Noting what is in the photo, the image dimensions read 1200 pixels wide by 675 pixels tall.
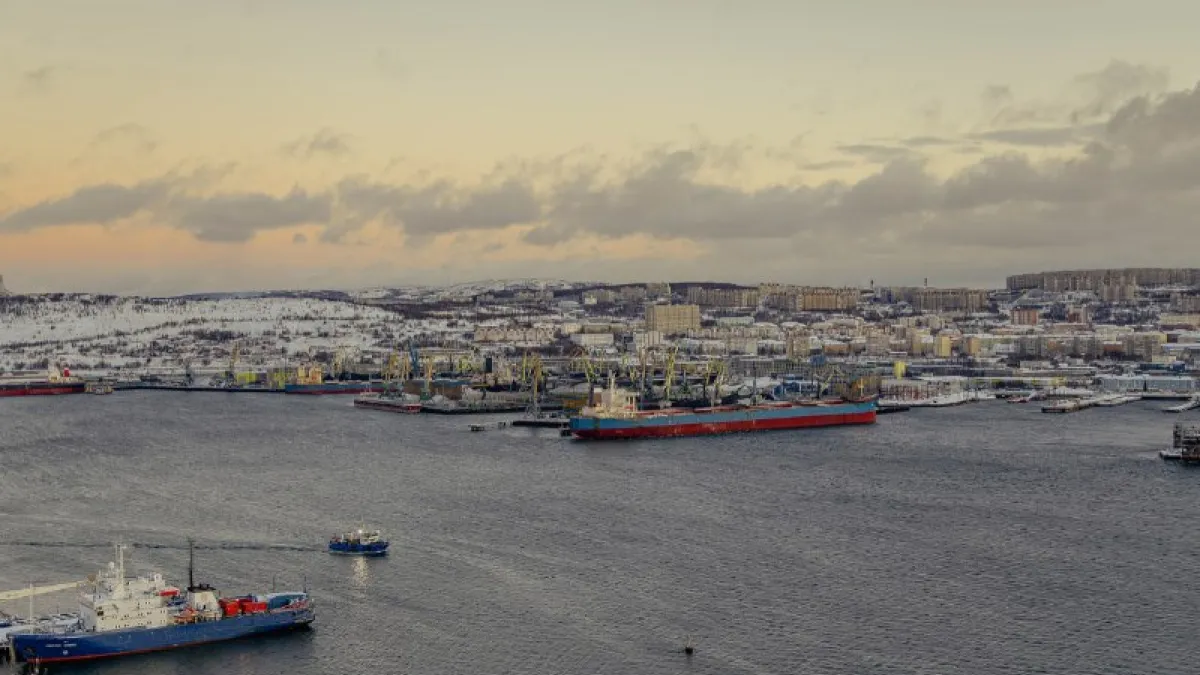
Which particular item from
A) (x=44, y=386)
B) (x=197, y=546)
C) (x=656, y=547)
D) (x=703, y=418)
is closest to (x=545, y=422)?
(x=703, y=418)

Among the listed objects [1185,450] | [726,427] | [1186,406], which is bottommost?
[726,427]

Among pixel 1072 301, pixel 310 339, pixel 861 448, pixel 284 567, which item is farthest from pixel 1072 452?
pixel 1072 301

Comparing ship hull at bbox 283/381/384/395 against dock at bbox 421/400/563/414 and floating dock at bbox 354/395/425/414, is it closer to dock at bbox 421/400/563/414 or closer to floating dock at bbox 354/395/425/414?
floating dock at bbox 354/395/425/414

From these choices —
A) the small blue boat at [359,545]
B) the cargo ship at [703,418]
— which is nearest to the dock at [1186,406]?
the cargo ship at [703,418]

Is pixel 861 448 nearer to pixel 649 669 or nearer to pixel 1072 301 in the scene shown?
pixel 649 669

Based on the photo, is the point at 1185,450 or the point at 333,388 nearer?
the point at 1185,450

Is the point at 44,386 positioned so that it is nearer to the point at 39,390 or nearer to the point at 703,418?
the point at 39,390
